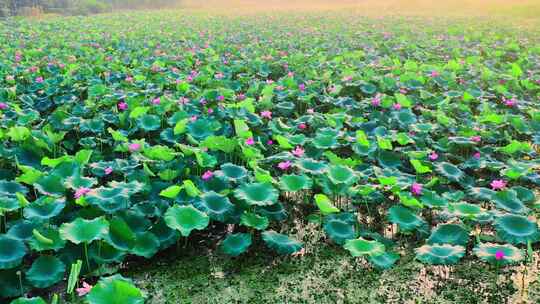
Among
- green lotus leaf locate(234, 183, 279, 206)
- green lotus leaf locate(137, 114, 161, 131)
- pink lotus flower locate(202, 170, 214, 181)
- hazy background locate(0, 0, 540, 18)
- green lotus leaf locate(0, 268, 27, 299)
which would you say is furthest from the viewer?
hazy background locate(0, 0, 540, 18)

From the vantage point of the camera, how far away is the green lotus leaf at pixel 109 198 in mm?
2475

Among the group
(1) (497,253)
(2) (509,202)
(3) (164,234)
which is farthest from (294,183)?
(2) (509,202)

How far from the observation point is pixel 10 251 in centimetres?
218

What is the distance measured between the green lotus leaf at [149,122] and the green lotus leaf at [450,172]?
90.7 inches

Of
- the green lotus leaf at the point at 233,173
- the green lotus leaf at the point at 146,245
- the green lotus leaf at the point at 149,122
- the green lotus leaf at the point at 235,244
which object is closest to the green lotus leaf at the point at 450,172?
the green lotus leaf at the point at 233,173

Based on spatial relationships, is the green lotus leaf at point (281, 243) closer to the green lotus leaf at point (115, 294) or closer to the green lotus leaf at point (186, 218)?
the green lotus leaf at point (186, 218)

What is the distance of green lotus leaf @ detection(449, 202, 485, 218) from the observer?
2514mm

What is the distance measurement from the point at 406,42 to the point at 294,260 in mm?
7814

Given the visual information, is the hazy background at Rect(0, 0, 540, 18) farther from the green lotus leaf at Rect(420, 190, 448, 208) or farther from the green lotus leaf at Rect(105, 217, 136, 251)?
the green lotus leaf at Rect(105, 217, 136, 251)

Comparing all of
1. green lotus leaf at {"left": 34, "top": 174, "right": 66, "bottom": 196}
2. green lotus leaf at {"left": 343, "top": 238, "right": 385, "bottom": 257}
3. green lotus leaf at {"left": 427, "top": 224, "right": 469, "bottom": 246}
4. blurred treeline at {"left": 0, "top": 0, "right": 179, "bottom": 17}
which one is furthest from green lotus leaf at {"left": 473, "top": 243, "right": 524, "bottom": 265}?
blurred treeline at {"left": 0, "top": 0, "right": 179, "bottom": 17}

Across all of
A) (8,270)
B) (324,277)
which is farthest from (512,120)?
(8,270)

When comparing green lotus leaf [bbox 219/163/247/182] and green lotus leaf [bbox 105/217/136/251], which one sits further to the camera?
green lotus leaf [bbox 219/163/247/182]

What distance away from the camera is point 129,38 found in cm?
1049

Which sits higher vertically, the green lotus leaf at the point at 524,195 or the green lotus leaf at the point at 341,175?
the green lotus leaf at the point at 341,175
